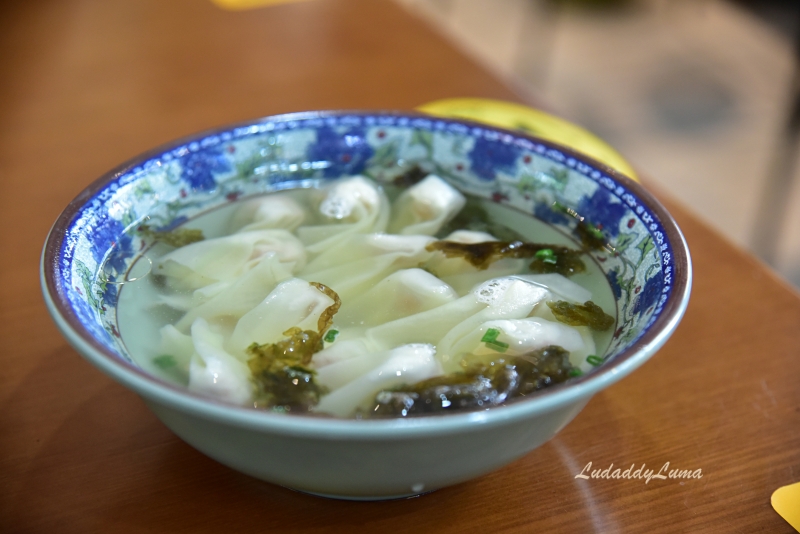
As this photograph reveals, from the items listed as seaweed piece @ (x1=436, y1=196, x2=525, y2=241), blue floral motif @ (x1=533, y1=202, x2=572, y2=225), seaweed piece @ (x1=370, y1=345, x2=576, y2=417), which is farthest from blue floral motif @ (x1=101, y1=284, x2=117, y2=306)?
blue floral motif @ (x1=533, y1=202, x2=572, y2=225)

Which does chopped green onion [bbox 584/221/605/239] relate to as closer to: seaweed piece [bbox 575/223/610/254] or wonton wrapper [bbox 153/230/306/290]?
seaweed piece [bbox 575/223/610/254]

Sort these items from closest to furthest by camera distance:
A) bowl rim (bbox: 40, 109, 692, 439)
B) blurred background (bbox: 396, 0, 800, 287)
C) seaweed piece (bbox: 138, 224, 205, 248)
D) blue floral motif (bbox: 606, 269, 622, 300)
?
bowl rim (bbox: 40, 109, 692, 439), blue floral motif (bbox: 606, 269, 622, 300), seaweed piece (bbox: 138, 224, 205, 248), blurred background (bbox: 396, 0, 800, 287)

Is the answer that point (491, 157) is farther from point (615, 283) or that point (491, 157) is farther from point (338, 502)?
point (338, 502)

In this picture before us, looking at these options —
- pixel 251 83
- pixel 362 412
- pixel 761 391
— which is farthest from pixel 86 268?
pixel 251 83

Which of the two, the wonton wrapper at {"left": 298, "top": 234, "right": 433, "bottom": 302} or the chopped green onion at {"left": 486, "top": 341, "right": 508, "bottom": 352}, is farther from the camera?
the wonton wrapper at {"left": 298, "top": 234, "right": 433, "bottom": 302}

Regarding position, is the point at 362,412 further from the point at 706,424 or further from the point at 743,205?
the point at 743,205

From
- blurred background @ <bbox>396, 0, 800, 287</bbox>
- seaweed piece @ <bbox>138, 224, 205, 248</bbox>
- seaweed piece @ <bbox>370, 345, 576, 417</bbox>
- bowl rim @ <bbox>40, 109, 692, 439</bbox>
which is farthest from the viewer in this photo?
blurred background @ <bbox>396, 0, 800, 287</bbox>

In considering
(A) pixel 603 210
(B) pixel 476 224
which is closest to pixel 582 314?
(A) pixel 603 210
